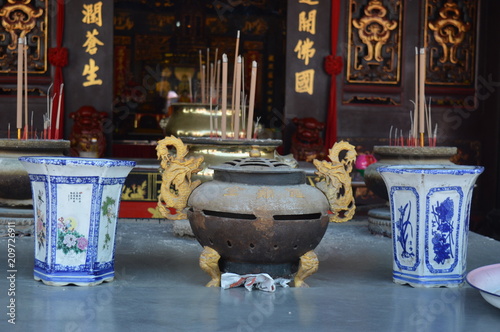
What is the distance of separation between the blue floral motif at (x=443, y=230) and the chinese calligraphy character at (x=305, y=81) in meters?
3.48

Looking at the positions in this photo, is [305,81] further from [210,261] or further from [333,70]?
[210,261]

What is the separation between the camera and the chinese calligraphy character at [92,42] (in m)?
5.67

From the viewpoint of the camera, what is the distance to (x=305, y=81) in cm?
578

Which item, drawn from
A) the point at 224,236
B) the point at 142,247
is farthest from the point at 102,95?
the point at 224,236

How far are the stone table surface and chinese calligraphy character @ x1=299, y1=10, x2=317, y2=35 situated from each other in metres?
3.23

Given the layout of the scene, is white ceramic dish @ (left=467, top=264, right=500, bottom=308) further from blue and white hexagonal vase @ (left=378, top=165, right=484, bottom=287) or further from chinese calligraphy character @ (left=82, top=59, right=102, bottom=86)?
chinese calligraphy character @ (left=82, top=59, right=102, bottom=86)

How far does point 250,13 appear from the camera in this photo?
27.6 feet

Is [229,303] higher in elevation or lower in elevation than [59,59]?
lower

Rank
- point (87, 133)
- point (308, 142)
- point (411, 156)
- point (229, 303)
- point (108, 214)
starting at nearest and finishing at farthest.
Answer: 1. point (229, 303)
2. point (108, 214)
3. point (411, 156)
4. point (87, 133)
5. point (308, 142)

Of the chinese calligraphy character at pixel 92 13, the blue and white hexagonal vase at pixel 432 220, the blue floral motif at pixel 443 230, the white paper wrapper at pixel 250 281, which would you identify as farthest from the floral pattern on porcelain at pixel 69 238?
the chinese calligraphy character at pixel 92 13

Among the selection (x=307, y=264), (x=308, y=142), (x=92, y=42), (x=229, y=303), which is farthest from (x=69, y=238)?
(x=92, y=42)

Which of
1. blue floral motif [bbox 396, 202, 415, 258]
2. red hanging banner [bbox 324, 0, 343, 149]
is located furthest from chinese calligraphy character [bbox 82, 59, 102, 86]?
blue floral motif [bbox 396, 202, 415, 258]

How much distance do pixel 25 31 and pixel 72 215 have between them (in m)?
3.74

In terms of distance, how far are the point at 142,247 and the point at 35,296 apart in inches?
37.4
